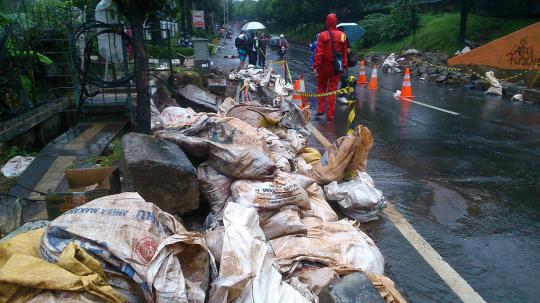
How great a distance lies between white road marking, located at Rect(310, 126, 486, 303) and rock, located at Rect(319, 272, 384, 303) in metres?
0.94

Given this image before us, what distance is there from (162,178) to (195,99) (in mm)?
4749

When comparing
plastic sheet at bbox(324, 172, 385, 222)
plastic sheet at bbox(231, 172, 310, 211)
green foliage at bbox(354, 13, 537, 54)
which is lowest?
plastic sheet at bbox(324, 172, 385, 222)

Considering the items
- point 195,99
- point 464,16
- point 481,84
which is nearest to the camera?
point 195,99

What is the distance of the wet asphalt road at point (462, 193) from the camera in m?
3.42

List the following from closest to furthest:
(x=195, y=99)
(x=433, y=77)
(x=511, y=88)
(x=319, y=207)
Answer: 1. (x=319, y=207)
2. (x=195, y=99)
3. (x=511, y=88)
4. (x=433, y=77)

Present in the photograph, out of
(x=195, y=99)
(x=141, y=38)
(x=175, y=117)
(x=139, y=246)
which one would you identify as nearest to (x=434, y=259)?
(x=139, y=246)

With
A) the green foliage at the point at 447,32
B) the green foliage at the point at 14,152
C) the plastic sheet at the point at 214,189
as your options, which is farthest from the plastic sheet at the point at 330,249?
the green foliage at the point at 447,32

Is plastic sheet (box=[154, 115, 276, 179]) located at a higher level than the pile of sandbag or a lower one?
higher

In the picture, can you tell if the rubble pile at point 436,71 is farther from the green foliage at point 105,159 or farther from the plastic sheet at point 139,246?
the plastic sheet at point 139,246

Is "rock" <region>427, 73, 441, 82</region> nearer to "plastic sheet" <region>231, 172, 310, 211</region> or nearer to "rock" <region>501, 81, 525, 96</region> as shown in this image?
"rock" <region>501, 81, 525, 96</region>

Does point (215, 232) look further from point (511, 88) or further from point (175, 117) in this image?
point (511, 88)

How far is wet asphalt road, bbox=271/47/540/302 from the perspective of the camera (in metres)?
3.42

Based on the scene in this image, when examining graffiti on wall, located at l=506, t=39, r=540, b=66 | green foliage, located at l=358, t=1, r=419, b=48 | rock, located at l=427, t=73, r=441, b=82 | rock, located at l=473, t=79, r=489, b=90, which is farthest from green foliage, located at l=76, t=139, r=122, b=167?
green foliage, located at l=358, t=1, r=419, b=48

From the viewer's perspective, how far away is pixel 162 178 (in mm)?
3344
